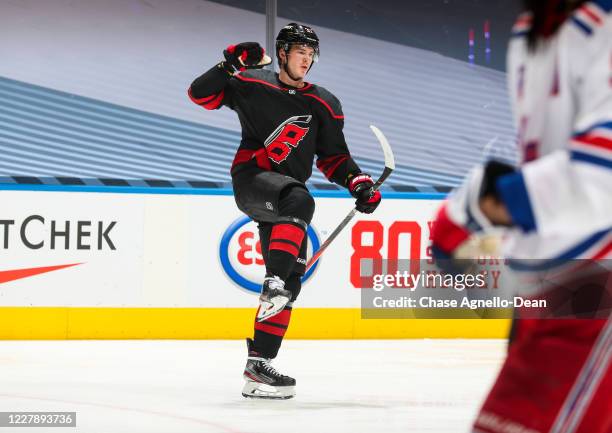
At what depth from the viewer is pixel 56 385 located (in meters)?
4.21

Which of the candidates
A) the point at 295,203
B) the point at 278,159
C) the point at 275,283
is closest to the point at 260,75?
the point at 278,159

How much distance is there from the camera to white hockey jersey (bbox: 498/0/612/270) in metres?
1.21

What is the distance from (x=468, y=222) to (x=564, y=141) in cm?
16

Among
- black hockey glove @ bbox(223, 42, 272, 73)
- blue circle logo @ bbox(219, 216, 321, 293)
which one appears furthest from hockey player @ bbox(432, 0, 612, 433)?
blue circle logo @ bbox(219, 216, 321, 293)

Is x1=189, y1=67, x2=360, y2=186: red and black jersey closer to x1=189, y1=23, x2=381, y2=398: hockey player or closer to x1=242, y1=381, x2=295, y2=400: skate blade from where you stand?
x1=189, y1=23, x2=381, y2=398: hockey player

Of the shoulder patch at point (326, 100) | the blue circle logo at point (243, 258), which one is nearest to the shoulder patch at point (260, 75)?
the shoulder patch at point (326, 100)

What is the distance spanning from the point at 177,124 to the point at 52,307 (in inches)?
62.9

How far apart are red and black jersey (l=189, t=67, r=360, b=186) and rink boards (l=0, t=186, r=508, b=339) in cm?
175

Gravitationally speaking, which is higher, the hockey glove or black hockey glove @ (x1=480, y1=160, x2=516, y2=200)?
black hockey glove @ (x1=480, y1=160, x2=516, y2=200)

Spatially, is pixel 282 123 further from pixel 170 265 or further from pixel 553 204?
pixel 553 204

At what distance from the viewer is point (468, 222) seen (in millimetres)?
1294

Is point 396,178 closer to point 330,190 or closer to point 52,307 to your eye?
point 330,190

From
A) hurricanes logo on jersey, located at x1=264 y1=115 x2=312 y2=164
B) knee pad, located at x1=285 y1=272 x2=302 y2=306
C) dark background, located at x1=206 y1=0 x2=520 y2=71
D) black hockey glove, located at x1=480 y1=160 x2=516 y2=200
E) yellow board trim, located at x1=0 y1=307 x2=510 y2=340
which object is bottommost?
yellow board trim, located at x1=0 y1=307 x2=510 y2=340

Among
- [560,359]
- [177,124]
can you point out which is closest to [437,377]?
[177,124]
